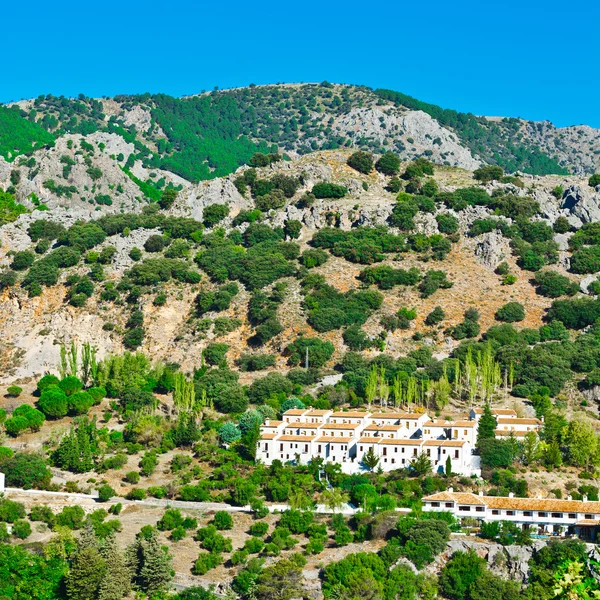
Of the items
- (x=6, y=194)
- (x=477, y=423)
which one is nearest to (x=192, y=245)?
(x=6, y=194)

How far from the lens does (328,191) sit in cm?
14400

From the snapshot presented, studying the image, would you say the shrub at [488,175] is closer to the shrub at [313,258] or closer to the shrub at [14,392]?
the shrub at [313,258]

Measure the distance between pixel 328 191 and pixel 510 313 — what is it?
34.9 metres

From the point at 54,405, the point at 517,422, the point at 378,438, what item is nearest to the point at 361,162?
the point at 517,422

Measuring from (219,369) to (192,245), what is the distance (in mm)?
31393

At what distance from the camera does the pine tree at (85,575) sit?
226 feet

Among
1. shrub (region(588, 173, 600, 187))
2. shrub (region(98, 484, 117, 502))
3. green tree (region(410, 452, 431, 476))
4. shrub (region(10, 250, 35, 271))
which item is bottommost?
shrub (region(98, 484, 117, 502))

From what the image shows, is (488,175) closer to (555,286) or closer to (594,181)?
(594,181)

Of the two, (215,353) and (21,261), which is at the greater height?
(21,261)

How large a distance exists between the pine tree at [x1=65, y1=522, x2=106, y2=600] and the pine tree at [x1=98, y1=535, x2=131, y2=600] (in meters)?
0.38

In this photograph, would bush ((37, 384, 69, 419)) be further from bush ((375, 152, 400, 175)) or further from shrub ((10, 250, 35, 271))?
bush ((375, 152, 400, 175))

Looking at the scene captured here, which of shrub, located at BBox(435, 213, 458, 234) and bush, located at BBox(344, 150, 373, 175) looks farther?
bush, located at BBox(344, 150, 373, 175)

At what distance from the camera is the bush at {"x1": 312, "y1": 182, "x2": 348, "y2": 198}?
144 m

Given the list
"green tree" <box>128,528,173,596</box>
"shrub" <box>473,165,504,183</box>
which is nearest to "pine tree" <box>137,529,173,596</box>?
"green tree" <box>128,528,173,596</box>
